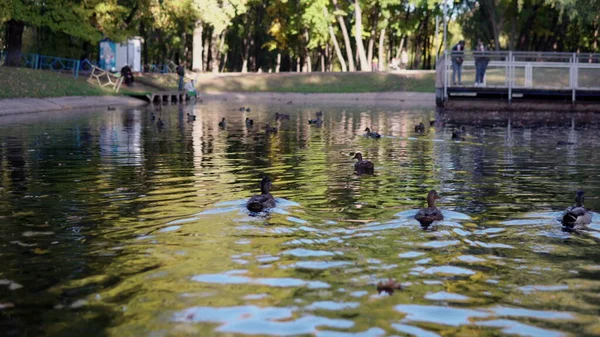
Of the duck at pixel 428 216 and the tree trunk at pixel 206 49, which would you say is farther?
the tree trunk at pixel 206 49

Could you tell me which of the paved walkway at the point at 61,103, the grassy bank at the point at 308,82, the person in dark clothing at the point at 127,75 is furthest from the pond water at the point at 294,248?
the grassy bank at the point at 308,82

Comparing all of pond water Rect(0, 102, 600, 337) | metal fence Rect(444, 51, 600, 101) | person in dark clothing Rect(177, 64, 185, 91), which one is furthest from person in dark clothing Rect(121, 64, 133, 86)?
pond water Rect(0, 102, 600, 337)

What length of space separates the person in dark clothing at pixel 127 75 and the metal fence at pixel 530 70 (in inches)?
1126

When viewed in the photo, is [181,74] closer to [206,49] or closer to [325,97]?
[325,97]

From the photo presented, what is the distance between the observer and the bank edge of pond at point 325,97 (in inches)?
2520

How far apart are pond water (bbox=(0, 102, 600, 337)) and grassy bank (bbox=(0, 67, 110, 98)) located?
24243 mm

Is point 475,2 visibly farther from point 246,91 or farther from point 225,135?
point 225,135

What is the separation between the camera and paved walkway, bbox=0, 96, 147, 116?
41.2 meters

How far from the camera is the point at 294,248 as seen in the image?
35.3ft

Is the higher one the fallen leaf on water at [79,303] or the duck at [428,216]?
the duck at [428,216]

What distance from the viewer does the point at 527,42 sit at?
283 ft

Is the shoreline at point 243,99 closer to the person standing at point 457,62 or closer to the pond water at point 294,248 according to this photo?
the person standing at point 457,62

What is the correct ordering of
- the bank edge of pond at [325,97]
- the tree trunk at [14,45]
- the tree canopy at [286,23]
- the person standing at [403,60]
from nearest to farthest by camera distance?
1. the tree trunk at [14,45]
2. the tree canopy at [286,23]
3. the bank edge of pond at [325,97]
4. the person standing at [403,60]

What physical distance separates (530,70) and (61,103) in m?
25.1
